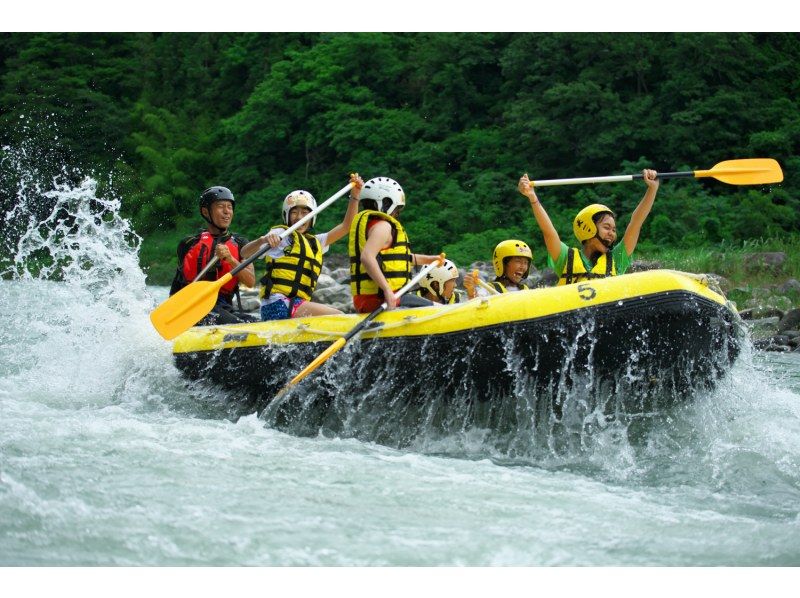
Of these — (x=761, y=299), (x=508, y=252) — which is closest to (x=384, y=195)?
(x=508, y=252)

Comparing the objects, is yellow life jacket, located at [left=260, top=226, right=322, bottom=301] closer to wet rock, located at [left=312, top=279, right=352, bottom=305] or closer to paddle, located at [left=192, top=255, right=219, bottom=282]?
paddle, located at [left=192, top=255, right=219, bottom=282]

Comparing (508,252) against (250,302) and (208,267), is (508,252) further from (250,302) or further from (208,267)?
(250,302)

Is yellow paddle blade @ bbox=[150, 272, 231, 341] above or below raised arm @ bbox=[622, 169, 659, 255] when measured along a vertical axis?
below

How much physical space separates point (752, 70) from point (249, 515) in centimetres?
1693

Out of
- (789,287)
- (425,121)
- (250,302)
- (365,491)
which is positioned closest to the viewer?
(365,491)

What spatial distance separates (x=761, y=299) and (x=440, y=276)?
665 cm

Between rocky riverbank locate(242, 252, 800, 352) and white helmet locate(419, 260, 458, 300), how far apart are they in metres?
2.87

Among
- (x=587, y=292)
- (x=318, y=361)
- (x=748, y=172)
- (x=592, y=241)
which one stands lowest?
(x=318, y=361)

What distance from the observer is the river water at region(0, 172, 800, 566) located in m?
3.72

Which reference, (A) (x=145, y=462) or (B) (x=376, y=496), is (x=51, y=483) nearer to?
(A) (x=145, y=462)

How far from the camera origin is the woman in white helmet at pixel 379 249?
5438 mm

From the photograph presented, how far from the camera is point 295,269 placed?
6129mm

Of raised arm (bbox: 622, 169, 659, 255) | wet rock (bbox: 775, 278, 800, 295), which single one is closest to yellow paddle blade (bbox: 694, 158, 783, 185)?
raised arm (bbox: 622, 169, 659, 255)

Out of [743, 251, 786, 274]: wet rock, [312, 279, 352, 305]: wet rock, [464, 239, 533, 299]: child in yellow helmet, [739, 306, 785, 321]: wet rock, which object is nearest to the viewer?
[464, 239, 533, 299]: child in yellow helmet
